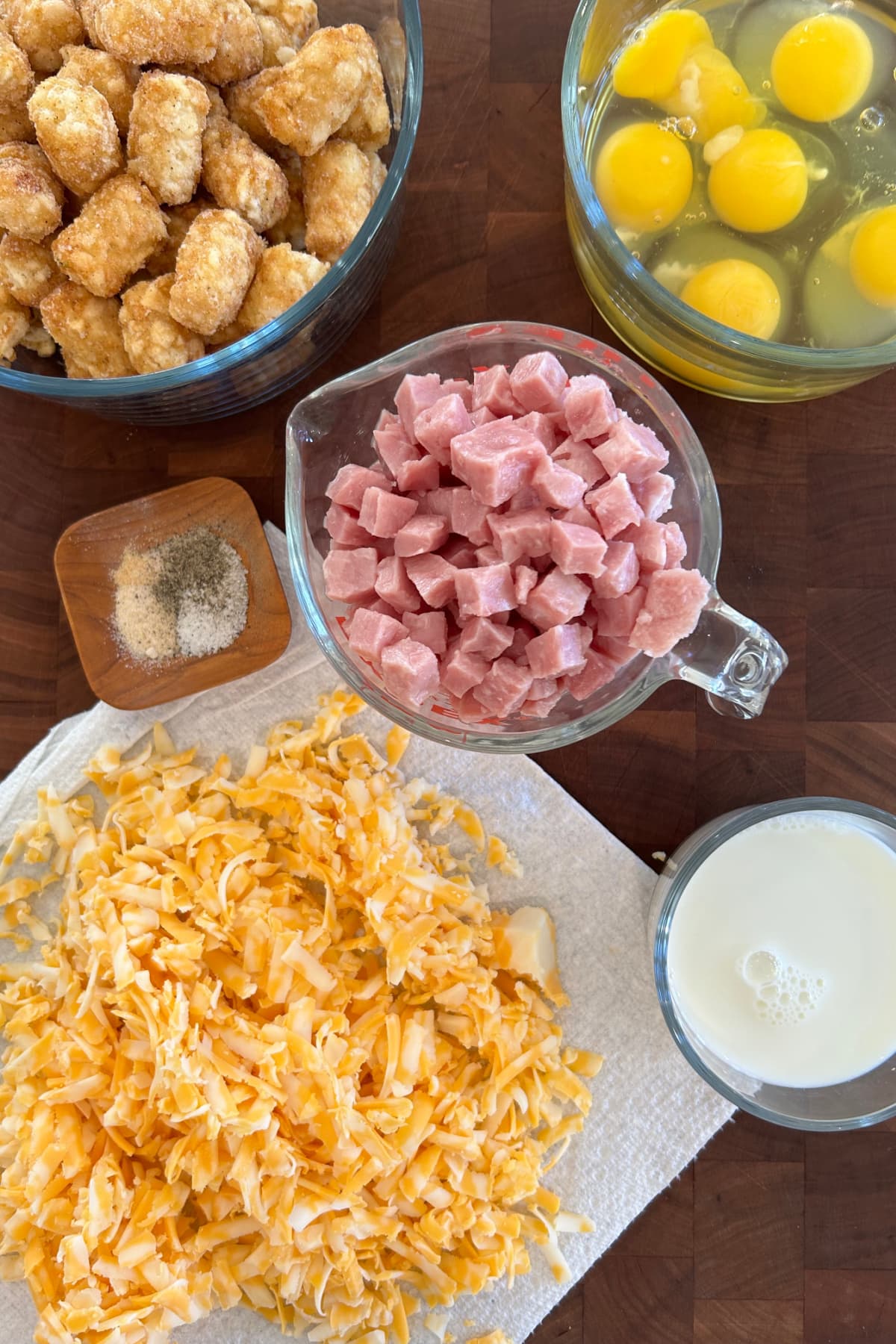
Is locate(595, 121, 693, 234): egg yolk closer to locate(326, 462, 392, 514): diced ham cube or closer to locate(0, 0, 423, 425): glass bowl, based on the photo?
locate(0, 0, 423, 425): glass bowl

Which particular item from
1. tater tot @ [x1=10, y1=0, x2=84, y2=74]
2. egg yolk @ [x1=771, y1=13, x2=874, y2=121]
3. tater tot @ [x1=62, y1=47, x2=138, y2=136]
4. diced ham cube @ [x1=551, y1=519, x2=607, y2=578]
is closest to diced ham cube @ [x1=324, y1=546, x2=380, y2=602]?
diced ham cube @ [x1=551, y1=519, x2=607, y2=578]

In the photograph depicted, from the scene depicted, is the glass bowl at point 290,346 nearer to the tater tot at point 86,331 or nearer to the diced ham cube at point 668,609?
the tater tot at point 86,331

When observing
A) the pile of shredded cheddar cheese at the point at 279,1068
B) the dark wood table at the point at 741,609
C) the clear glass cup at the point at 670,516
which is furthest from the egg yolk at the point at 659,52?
the pile of shredded cheddar cheese at the point at 279,1068

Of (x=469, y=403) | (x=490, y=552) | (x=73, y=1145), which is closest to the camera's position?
(x=490, y=552)

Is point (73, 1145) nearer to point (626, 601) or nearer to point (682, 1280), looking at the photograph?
point (682, 1280)

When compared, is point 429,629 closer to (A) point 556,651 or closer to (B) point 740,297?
(A) point 556,651

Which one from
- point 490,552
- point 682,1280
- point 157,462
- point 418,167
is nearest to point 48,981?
point 157,462
